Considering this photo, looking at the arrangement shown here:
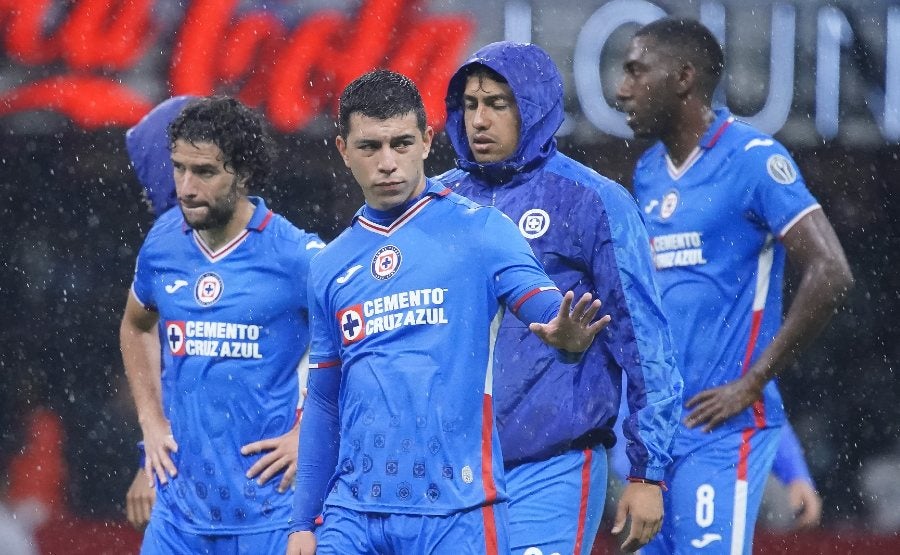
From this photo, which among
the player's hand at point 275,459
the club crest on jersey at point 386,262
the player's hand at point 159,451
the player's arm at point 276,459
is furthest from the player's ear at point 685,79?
the club crest on jersey at point 386,262

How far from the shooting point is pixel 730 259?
18.2 feet

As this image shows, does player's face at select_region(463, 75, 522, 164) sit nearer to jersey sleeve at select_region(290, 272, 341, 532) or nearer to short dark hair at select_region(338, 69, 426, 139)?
short dark hair at select_region(338, 69, 426, 139)

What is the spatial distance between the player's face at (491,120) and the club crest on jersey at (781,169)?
1166 millimetres

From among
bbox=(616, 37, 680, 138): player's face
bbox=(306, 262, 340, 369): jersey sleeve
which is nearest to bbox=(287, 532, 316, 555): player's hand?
bbox=(306, 262, 340, 369): jersey sleeve

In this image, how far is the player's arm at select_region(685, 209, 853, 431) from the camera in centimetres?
541

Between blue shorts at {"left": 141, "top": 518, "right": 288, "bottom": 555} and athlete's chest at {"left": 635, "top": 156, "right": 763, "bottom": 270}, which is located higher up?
athlete's chest at {"left": 635, "top": 156, "right": 763, "bottom": 270}

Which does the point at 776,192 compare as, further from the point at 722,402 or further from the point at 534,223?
the point at 534,223

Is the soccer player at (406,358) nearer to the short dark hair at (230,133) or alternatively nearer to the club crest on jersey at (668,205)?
the short dark hair at (230,133)

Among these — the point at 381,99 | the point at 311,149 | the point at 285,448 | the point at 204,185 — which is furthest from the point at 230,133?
the point at 311,149

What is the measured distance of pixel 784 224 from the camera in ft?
18.1

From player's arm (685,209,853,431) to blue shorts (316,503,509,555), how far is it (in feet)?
5.27

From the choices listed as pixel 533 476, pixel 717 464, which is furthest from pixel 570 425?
pixel 717 464

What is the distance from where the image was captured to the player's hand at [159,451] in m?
5.27

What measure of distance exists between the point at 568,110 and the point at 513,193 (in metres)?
2.94
